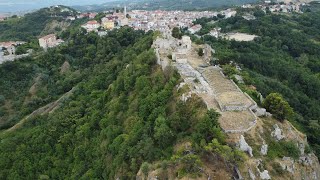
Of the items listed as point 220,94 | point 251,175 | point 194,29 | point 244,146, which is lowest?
point 194,29

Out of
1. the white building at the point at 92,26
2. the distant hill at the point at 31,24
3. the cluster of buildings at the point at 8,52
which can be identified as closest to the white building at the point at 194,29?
the white building at the point at 92,26

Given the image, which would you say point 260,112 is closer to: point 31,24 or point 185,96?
point 185,96

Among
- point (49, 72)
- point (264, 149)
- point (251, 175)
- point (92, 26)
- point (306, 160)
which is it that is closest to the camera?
point (251, 175)

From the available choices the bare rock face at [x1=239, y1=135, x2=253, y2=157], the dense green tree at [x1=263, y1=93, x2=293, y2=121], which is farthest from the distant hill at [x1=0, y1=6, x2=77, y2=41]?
the bare rock face at [x1=239, y1=135, x2=253, y2=157]

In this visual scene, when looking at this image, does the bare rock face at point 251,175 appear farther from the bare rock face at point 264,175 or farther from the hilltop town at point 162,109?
the bare rock face at point 264,175

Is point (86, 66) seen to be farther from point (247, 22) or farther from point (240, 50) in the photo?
point (247, 22)

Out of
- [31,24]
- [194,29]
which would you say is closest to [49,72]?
[194,29]
